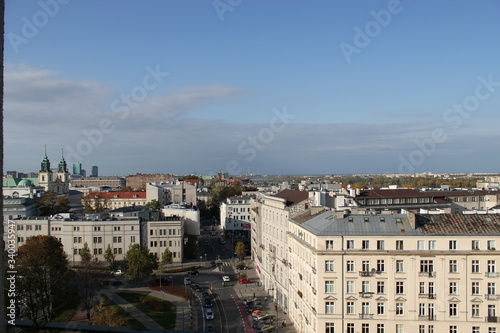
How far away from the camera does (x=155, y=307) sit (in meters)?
38.2

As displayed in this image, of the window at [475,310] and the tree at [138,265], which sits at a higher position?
the window at [475,310]

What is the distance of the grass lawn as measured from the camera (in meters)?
35.6

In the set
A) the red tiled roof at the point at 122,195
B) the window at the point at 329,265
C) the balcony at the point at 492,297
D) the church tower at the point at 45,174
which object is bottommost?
the balcony at the point at 492,297

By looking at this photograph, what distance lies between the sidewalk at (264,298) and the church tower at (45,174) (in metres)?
76.6

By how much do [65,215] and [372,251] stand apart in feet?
144

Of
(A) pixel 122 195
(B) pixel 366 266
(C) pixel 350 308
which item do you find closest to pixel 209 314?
(C) pixel 350 308

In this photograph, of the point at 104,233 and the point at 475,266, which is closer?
the point at 475,266

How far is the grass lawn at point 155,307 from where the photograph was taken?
3556 centimetres

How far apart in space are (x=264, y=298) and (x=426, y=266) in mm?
21218

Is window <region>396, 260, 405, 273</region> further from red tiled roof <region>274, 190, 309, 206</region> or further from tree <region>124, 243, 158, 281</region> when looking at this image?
tree <region>124, 243, 158, 281</region>

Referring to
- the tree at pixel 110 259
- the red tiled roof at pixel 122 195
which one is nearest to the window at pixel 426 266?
the tree at pixel 110 259

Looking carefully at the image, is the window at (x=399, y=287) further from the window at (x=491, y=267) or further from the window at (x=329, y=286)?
the window at (x=491, y=267)

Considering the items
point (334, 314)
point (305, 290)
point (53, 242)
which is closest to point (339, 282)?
point (334, 314)

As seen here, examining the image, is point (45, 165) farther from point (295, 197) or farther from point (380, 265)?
point (380, 265)
